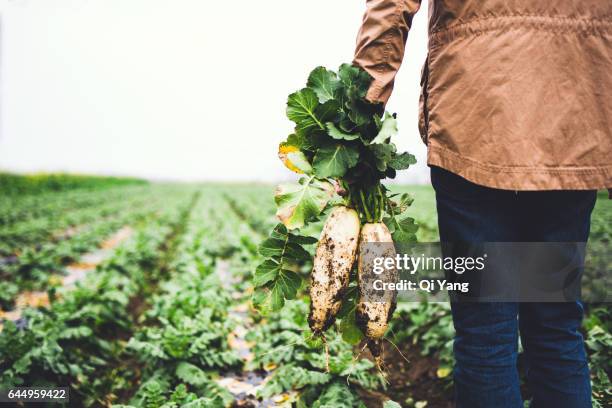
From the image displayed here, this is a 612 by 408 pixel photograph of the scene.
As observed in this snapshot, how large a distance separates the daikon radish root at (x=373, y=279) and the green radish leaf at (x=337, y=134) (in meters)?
0.34

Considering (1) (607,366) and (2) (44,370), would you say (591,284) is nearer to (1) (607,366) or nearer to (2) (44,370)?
(1) (607,366)

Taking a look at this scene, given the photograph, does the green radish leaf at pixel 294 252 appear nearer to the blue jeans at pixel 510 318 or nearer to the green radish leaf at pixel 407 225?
the green radish leaf at pixel 407 225

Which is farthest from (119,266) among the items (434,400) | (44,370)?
(434,400)

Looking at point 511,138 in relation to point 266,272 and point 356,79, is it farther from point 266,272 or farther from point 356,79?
point 266,272

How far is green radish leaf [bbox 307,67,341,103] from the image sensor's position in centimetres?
153

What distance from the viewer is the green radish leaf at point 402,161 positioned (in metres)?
1.57

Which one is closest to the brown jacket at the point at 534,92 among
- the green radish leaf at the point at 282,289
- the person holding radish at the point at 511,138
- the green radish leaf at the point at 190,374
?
the person holding radish at the point at 511,138

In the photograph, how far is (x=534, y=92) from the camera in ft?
3.91

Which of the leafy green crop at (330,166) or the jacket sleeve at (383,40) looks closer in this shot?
the jacket sleeve at (383,40)

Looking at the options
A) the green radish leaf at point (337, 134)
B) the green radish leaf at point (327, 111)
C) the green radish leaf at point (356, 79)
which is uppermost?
the green radish leaf at point (356, 79)

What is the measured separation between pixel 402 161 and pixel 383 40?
1.46ft

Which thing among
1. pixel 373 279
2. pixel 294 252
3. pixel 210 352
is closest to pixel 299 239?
pixel 294 252

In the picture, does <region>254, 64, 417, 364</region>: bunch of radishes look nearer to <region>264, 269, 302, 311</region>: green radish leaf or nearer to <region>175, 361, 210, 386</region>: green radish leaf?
<region>264, 269, 302, 311</region>: green radish leaf

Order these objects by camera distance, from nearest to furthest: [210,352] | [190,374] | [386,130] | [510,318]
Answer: [510,318] → [386,130] → [190,374] → [210,352]
